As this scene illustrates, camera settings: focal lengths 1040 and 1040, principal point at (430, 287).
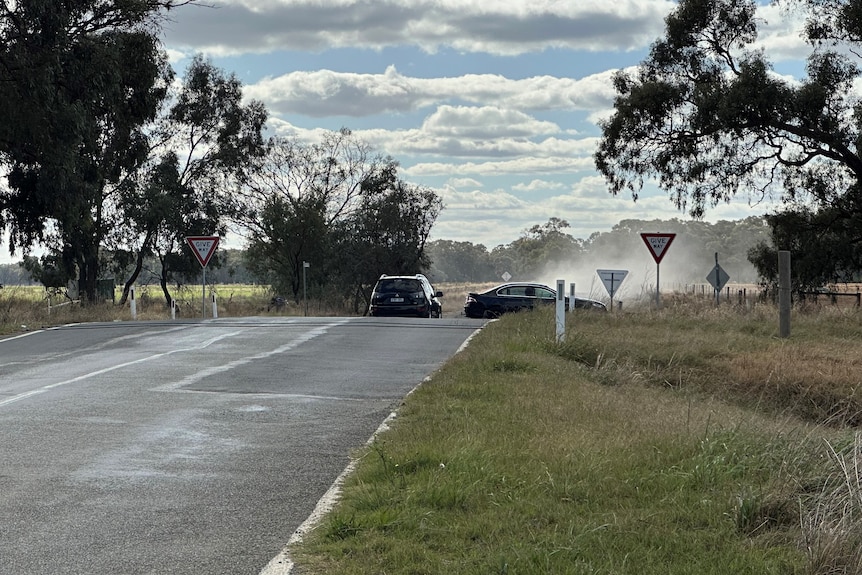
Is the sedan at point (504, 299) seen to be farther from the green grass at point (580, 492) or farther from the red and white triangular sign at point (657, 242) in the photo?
the green grass at point (580, 492)

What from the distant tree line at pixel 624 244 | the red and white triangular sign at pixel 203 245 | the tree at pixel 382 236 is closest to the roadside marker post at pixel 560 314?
the red and white triangular sign at pixel 203 245

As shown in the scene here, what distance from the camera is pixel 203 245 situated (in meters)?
30.0

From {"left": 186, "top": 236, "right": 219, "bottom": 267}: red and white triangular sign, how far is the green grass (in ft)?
60.4

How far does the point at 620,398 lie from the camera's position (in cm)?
1215

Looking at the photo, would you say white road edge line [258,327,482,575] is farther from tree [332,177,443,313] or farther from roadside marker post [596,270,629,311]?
tree [332,177,443,313]

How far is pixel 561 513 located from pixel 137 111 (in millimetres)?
32447

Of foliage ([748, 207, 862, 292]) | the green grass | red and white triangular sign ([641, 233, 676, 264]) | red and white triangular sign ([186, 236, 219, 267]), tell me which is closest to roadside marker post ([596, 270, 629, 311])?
red and white triangular sign ([641, 233, 676, 264])

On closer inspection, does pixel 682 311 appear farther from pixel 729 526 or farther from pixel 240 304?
pixel 240 304

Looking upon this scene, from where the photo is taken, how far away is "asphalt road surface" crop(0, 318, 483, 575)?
5.94 metres

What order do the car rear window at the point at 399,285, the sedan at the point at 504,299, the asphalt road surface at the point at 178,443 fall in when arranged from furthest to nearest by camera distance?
the sedan at the point at 504,299 → the car rear window at the point at 399,285 → the asphalt road surface at the point at 178,443

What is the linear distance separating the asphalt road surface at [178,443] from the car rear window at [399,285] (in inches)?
471

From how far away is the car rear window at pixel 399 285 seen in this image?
3120cm

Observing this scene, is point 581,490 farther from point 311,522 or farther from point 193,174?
point 193,174

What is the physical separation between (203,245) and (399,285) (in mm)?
5892
